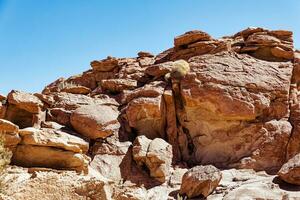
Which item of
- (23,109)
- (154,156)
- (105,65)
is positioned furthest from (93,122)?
(105,65)

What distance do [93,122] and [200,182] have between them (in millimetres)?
5782

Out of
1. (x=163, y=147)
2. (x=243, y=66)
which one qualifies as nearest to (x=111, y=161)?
(x=163, y=147)

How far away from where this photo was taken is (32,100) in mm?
16844

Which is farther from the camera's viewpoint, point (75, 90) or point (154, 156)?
point (75, 90)

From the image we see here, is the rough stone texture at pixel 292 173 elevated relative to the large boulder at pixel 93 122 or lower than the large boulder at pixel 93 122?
lower

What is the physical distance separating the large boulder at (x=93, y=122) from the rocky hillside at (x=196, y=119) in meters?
0.05

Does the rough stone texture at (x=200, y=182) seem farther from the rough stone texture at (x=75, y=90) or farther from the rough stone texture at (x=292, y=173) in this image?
the rough stone texture at (x=75, y=90)

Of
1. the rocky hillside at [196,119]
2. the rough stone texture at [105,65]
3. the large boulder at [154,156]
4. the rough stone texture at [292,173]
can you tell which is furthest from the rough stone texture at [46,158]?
the rough stone texture at [105,65]

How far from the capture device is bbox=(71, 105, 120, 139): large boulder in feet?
59.0

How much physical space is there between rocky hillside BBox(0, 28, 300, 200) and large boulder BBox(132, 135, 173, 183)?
0.04 m

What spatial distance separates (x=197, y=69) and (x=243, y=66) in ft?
7.25

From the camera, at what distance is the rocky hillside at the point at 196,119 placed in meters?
15.8

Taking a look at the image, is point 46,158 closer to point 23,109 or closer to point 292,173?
point 23,109

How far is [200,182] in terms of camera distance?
14.7 metres
